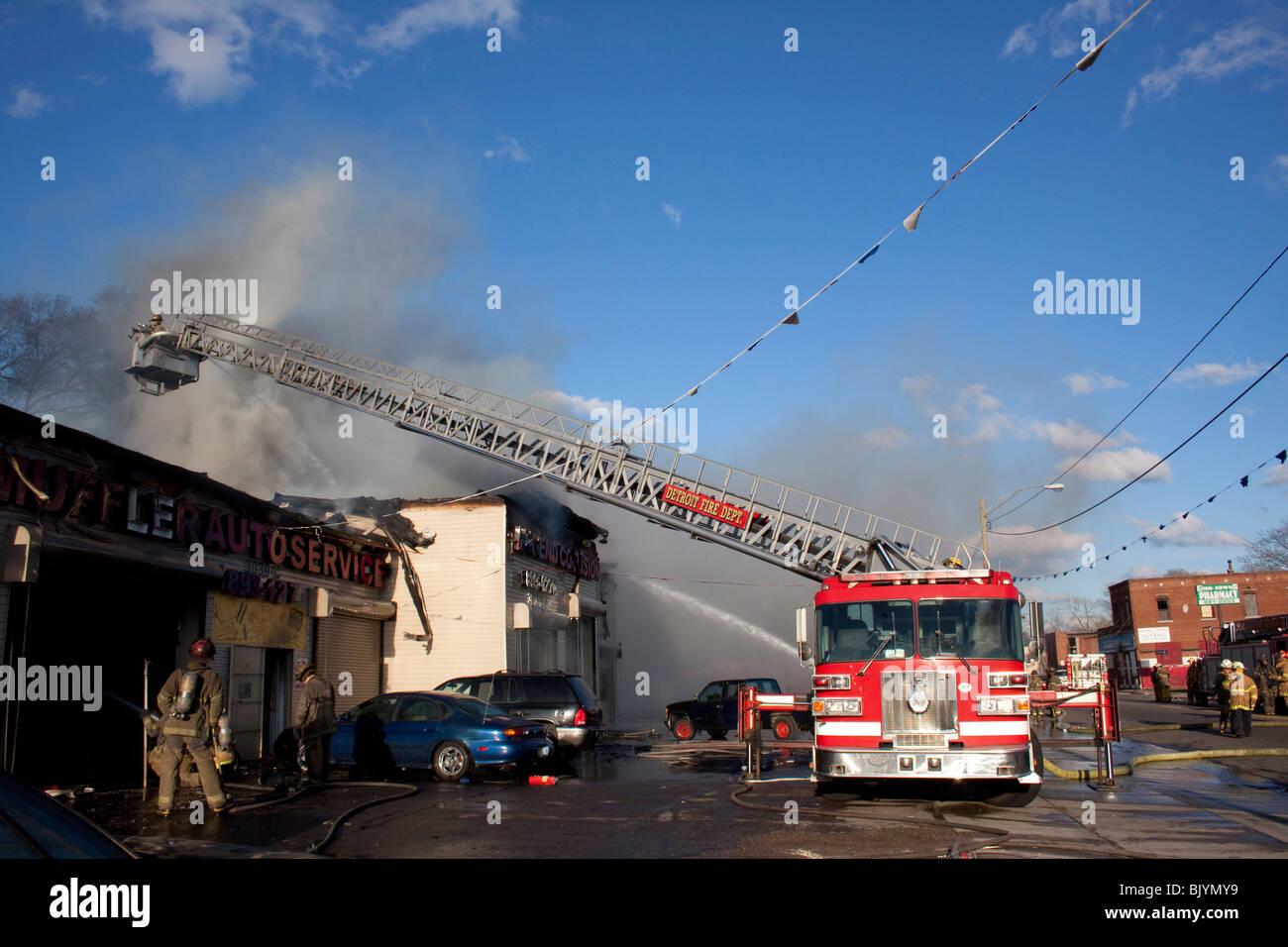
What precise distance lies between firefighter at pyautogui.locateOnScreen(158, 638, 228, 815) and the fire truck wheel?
8354mm

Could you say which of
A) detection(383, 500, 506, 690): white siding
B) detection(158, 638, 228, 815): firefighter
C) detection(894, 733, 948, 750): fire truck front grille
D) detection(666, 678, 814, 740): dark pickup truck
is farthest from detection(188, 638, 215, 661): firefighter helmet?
detection(666, 678, 814, 740): dark pickup truck

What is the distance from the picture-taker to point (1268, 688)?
27.1 metres

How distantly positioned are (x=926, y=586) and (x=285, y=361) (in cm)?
2219

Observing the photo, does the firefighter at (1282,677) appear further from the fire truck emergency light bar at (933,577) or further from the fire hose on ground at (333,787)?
the fire hose on ground at (333,787)

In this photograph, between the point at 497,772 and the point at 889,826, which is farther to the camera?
the point at 497,772

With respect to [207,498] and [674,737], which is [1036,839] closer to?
[207,498]

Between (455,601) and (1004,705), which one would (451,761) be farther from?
(455,601)

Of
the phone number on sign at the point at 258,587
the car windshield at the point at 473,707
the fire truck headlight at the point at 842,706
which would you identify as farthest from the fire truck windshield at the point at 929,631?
the phone number on sign at the point at 258,587

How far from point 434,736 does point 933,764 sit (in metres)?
7.43

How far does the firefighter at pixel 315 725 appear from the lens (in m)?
12.9

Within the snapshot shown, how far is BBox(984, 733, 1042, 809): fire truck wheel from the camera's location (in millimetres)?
10227

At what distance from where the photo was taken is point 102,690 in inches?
607

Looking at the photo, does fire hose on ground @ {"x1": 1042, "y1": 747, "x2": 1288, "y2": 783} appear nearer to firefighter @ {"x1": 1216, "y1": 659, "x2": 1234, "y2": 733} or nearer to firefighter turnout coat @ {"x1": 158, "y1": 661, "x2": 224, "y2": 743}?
firefighter @ {"x1": 1216, "y1": 659, "x2": 1234, "y2": 733}
